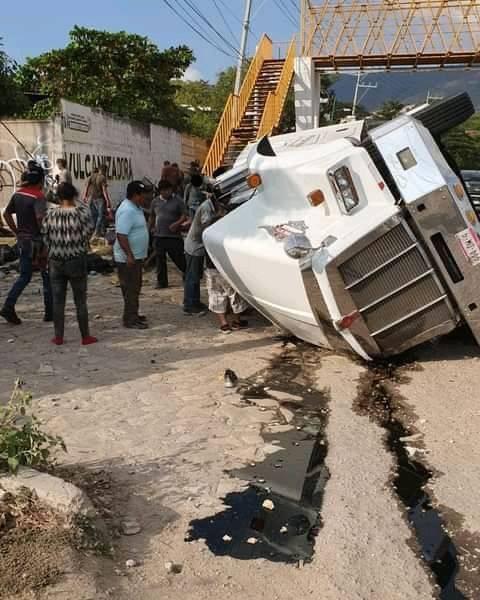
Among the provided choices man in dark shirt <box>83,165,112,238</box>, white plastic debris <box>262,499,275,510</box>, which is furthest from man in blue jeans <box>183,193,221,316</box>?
man in dark shirt <box>83,165,112,238</box>

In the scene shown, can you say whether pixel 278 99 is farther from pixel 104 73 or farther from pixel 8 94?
pixel 8 94

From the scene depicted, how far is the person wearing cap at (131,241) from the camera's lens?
7473 mm

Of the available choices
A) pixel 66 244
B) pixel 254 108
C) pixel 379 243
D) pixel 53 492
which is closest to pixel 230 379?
pixel 379 243

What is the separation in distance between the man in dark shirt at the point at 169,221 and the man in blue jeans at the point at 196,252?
111 centimetres

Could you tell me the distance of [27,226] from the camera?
25.5ft

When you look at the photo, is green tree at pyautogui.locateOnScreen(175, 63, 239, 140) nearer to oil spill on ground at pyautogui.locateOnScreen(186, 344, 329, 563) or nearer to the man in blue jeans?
the man in blue jeans

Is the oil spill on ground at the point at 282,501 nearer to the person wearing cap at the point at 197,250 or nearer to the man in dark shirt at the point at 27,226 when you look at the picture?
the person wearing cap at the point at 197,250

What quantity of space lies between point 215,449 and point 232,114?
1839cm

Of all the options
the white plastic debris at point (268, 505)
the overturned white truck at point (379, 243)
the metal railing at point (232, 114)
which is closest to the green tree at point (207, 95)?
the metal railing at point (232, 114)

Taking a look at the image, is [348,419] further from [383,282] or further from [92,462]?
[92,462]

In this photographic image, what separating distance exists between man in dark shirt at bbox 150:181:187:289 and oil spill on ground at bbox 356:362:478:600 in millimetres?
4108

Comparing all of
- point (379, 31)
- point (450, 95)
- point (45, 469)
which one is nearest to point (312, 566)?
point (45, 469)

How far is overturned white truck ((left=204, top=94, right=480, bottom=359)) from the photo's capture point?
5379 mm

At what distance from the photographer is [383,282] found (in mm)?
5469
